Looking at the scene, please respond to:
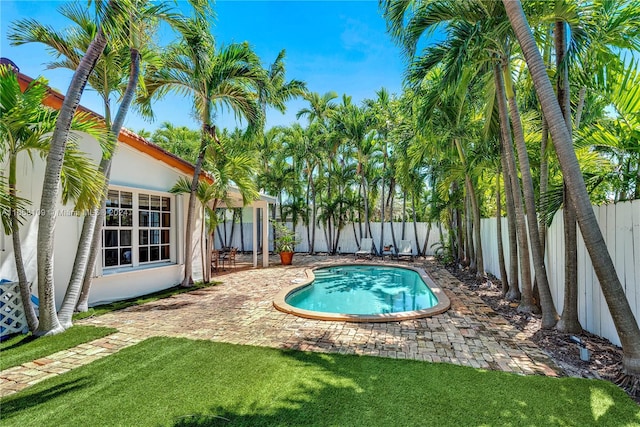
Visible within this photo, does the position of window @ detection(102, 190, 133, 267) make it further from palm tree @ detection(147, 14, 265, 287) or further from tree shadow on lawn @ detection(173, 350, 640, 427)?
tree shadow on lawn @ detection(173, 350, 640, 427)

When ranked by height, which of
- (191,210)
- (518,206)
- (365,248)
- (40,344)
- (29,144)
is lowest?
(40,344)

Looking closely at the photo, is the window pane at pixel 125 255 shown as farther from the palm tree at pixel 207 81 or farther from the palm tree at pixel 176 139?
the palm tree at pixel 176 139

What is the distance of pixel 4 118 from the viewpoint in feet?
15.0

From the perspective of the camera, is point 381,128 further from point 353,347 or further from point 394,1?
point 353,347

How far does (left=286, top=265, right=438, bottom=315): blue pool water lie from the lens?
8305 millimetres

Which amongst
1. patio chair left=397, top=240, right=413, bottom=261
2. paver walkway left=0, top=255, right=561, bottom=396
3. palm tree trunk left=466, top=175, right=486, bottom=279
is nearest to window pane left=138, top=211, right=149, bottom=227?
paver walkway left=0, top=255, right=561, bottom=396

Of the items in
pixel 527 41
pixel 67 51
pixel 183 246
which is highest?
pixel 67 51

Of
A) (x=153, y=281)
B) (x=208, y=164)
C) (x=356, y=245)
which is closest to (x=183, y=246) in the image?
(x=153, y=281)

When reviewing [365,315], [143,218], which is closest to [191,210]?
[143,218]

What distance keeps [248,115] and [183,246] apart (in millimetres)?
4545

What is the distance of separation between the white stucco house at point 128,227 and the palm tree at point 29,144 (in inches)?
25.0

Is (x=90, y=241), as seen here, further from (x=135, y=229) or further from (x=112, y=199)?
(x=135, y=229)

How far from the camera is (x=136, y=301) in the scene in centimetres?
772

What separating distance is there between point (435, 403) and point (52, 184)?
626 centimetres
